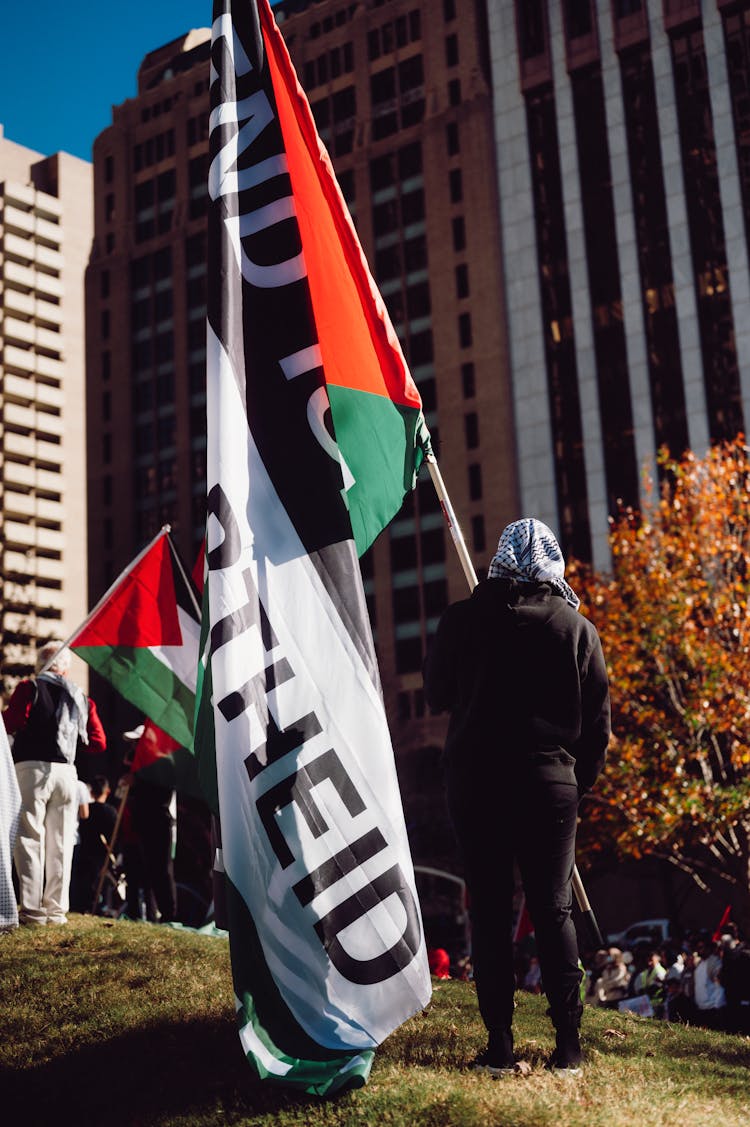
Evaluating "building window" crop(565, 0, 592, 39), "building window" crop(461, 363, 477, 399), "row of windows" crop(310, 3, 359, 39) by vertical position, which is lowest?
"building window" crop(461, 363, 477, 399)

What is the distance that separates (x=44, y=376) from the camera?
10350cm

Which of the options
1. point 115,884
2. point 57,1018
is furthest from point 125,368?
point 57,1018

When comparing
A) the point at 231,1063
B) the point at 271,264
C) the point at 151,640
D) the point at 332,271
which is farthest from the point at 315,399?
the point at 151,640

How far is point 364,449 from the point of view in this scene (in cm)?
654

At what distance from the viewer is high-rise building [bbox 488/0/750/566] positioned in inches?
2665

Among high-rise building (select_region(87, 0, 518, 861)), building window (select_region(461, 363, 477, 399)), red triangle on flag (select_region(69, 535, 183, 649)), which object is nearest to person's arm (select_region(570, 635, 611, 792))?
red triangle on flag (select_region(69, 535, 183, 649))

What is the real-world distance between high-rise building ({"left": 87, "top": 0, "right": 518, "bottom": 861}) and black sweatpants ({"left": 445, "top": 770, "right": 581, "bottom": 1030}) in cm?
5490

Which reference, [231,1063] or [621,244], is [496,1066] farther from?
[621,244]

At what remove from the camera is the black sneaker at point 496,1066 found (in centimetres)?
521

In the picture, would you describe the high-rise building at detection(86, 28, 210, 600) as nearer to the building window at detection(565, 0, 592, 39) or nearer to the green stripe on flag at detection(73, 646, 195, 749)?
the building window at detection(565, 0, 592, 39)

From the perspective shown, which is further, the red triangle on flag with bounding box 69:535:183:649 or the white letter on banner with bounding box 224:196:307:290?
the red triangle on flag with bounding box 69:535:183:649

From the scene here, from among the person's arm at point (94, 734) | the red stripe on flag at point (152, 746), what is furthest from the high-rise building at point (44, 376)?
the person's arm at point (94, 734)

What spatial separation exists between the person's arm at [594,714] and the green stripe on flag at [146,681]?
653 cm

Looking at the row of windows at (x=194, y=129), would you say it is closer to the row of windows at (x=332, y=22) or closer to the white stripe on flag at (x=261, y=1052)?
the row of windows at (x=332, y=22)
